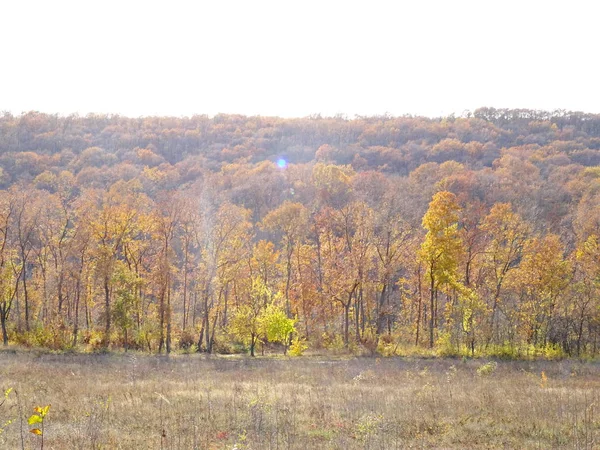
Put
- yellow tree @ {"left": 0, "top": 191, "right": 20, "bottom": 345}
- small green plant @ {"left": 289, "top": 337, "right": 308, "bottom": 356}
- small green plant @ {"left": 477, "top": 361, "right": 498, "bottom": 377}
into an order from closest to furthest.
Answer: small green plant @ {"left": 477, "top": 361, "right": 498, "bottom": 377} → small green plant @ {"left": 289, "top": 337, "right": 308, "bottom": 356} → yellow tree @ {"left": 0, "top": 191, "right": 20, "bottom": 345}

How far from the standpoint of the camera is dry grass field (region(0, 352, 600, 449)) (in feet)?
43.7

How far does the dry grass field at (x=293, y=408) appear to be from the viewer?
13305 millimetres

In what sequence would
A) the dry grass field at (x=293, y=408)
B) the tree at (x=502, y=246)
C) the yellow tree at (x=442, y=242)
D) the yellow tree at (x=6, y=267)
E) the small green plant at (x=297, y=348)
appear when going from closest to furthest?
the dry grass field at (x=293, y=408) < the small green plant at (x=297, y=348) < the yellow tree at (x=6, y=267) < the yellow tree at (x=442, y=242) < the tree at (x=502, y=246)

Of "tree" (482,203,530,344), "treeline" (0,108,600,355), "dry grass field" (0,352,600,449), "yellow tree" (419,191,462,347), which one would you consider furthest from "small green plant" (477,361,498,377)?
"tree" (482,203,530,344)

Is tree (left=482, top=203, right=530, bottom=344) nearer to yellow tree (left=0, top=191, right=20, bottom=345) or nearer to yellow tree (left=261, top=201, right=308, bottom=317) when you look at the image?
yellow tree (left=261, top=201, right=308, bottom=317)

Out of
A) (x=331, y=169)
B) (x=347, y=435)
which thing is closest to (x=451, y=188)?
(x=331, y=169)

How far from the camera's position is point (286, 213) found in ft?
213

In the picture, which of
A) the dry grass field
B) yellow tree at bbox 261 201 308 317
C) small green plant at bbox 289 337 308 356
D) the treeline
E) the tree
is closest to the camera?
the dry grass field

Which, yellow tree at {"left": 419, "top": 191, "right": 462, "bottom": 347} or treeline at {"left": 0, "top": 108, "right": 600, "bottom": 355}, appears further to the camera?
yellow tree at {"left": 419, "top": 191, "right": 462, "bottom": 347}

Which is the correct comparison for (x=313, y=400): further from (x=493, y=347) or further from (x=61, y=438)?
(x=493, y=347)

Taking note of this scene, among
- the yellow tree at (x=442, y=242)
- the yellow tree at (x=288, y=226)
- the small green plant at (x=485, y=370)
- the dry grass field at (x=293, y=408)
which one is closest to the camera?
the dry grass field at (x=293, y=408)

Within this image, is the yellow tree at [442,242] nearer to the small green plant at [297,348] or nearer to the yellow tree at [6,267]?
the small green plant at [297,348]

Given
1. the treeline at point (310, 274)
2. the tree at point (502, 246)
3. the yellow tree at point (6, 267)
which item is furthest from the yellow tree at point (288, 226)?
the yellow tree at point (6, 267)

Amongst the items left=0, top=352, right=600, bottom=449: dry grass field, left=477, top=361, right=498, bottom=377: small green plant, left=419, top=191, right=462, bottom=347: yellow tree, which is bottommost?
left=477, top=361, right=498, bottom=377: small green plant
